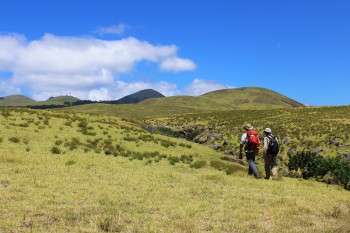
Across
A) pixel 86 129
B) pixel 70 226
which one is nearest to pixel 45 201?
pixel 70 226

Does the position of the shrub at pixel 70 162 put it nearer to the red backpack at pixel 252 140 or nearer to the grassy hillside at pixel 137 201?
the grassy hillside at pixel 137 201

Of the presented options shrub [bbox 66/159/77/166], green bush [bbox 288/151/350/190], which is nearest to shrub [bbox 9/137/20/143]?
shrub [bbox 66/159/77/166]

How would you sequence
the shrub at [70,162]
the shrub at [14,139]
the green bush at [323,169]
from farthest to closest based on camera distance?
the green bush at [323,169] < the shrub at [14,139] < the shrub at [70,162]

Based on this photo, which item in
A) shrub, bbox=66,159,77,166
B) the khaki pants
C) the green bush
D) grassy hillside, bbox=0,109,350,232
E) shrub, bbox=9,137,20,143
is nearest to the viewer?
grassy hillside, bbox=0,109,350,232

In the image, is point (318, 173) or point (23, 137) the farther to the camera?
point (318, 173)

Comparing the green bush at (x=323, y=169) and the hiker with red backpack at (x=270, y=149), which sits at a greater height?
the hiker with red backpack at (x=270, y=149)

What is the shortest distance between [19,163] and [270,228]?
13.0 metres

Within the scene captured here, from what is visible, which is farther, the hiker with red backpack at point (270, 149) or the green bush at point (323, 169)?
the green bush at point (323, 169)

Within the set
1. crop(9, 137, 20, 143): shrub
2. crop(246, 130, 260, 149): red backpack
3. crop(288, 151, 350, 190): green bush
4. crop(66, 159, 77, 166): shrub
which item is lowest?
crop(288, 151, 350, 190): green bush

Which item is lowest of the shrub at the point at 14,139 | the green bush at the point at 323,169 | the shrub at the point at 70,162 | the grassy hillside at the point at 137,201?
the green bush at the point at 323,169

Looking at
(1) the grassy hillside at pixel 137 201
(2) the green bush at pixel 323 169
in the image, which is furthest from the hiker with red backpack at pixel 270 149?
(2) the green bush at pixel 323 169

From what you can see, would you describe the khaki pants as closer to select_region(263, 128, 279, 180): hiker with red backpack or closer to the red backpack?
select_region(263, 128, 279, 180): hiker with red backpack

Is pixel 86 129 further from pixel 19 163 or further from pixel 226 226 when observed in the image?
pixel 226 226

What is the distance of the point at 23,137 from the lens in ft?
90.6
